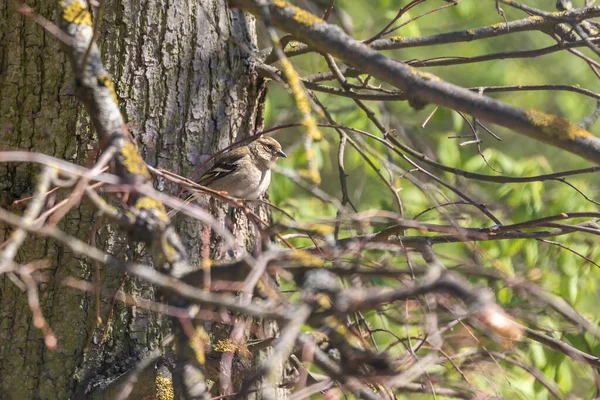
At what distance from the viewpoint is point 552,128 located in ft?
7.59

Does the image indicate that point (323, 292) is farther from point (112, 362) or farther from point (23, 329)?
point (23, 329)

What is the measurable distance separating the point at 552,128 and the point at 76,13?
1.58 m

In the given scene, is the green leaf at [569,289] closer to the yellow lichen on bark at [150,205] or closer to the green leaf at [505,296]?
the green leaf at [505,296]

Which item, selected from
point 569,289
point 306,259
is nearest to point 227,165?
point 569,289

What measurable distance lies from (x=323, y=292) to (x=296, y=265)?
124mm

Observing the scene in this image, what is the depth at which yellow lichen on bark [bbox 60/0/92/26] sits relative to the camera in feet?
7.80

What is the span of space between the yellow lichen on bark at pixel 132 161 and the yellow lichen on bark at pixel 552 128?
1.22m

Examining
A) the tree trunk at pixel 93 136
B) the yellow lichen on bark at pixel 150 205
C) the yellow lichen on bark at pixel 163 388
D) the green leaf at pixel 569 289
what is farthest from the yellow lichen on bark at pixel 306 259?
the green leaf at pixel 569 289

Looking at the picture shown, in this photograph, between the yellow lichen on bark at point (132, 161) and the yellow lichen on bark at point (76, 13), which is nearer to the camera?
the yellow lichen on bark at point (132, 161)

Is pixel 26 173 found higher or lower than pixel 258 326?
higher

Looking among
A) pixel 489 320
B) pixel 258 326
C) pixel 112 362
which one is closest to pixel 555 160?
pixel 258 326

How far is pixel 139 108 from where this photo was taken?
3549 millimetres

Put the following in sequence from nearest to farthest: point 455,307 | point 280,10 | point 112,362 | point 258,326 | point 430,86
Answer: point 455,307 < point 430,86 < point 280,10 < point 112,362 < point 258,326

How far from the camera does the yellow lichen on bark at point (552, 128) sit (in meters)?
2.30
